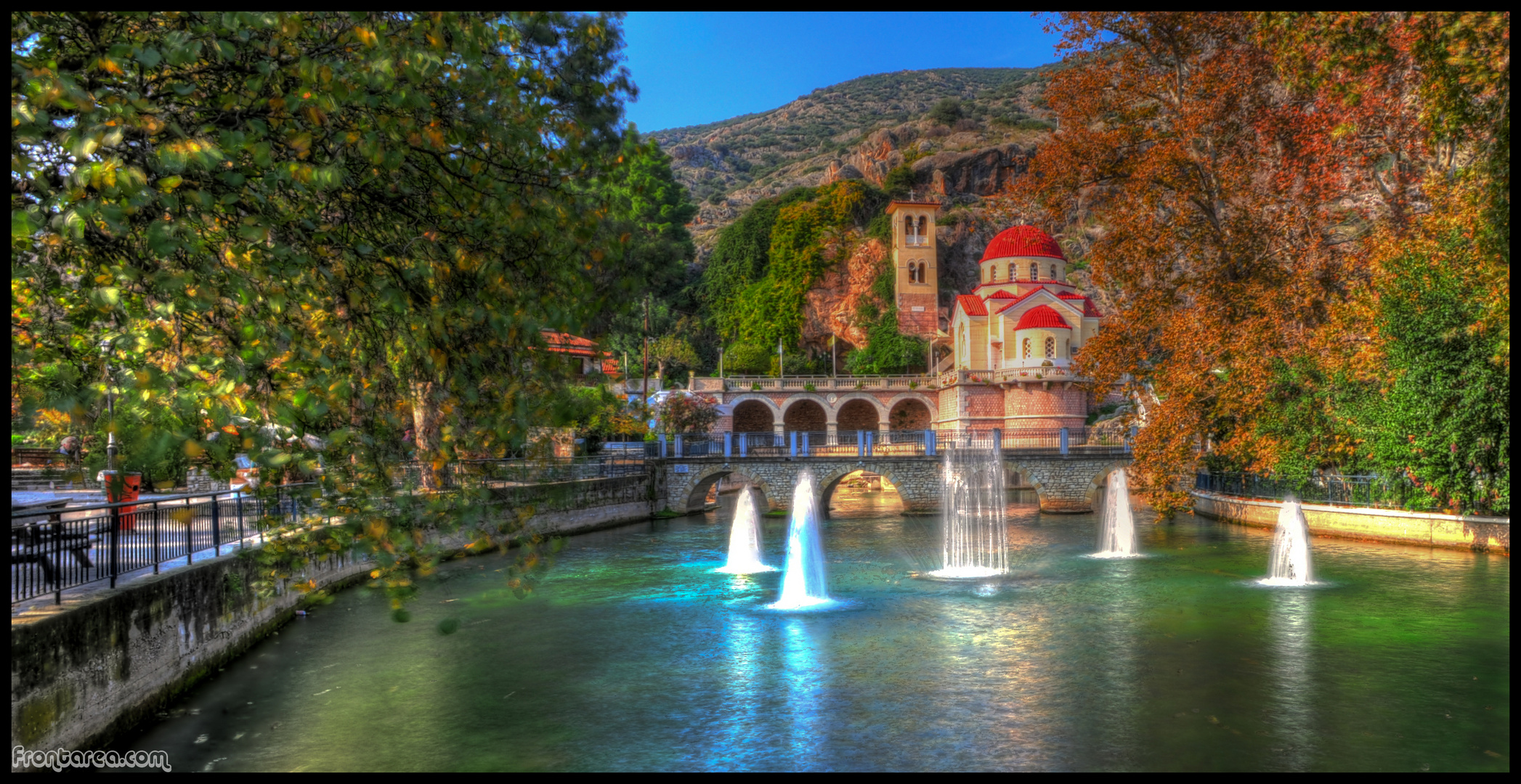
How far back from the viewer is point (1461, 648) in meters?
12.5

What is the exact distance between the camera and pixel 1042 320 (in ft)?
157

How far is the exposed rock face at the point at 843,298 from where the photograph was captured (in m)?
61.0

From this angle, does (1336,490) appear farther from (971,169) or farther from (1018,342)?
(971,169)

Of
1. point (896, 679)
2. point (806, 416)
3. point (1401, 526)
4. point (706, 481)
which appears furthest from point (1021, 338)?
point (896, 679)

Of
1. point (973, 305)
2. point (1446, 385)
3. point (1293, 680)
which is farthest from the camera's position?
point (973, 305)

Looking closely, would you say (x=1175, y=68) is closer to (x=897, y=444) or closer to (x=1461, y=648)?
(x=1461, y=648)

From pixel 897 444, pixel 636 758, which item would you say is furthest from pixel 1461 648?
pixel 897 444

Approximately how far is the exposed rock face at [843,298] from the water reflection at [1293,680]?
4536 cm

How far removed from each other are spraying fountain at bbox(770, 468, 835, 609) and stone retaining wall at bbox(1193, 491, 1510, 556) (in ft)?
39.4

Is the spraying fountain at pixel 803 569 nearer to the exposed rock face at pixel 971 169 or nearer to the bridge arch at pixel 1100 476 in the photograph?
the bridge arch at pixel 1100 476

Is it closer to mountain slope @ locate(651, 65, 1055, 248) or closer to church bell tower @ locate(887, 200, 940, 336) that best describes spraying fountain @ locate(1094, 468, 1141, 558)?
church bell tower @ locate(887, 200, 940, 336)

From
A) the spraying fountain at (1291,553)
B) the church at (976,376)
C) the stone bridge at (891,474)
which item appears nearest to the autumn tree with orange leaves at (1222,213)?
the spraying fountain at (1291,553)

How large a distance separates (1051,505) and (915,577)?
1642cm

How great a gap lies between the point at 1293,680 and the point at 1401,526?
1264 centimetres
